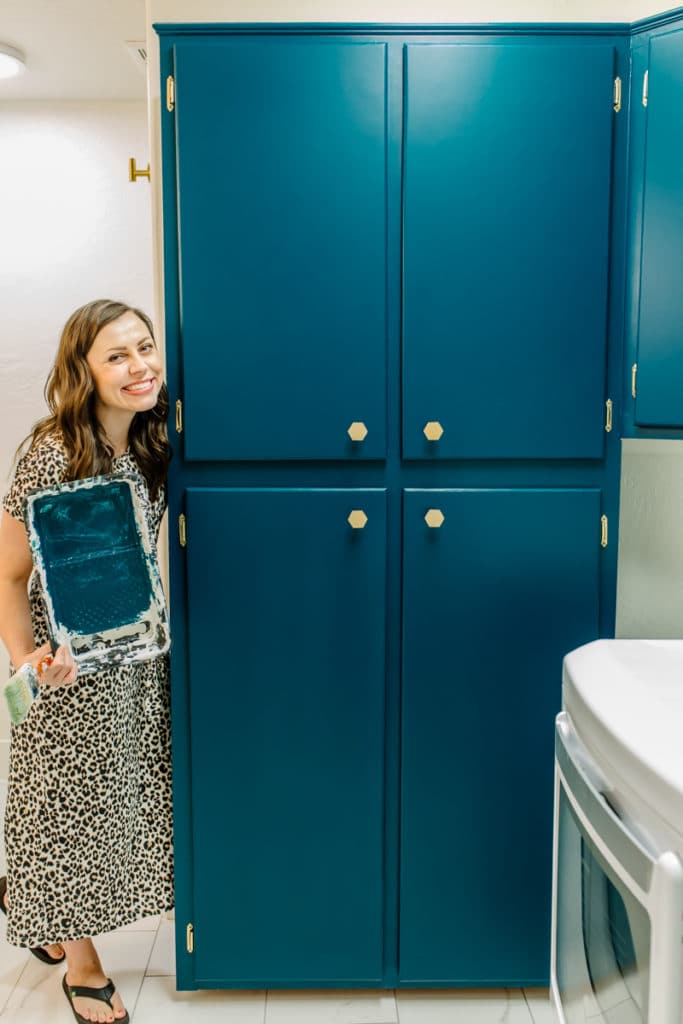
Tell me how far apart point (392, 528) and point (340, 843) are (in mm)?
702

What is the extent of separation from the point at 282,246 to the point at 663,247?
2.44 feet

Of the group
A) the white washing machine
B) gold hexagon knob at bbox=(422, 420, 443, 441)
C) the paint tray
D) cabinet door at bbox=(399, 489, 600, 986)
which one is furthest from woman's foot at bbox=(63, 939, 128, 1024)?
gold hexagon knob at bbox=(422, 420, 443, 441)

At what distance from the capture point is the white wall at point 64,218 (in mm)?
2582

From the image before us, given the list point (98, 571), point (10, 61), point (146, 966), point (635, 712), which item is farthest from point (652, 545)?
point (10, 61)

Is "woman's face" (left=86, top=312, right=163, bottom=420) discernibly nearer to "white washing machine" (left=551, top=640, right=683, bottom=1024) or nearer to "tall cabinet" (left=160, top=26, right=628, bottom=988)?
"tall cabinet" (left=160, top=26, right=628, bottom=988)

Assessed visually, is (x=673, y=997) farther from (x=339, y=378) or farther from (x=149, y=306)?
(x=149, y=306)

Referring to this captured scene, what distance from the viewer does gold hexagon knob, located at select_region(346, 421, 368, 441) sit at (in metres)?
1.67

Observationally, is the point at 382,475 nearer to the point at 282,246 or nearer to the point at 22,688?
the point at 282,246

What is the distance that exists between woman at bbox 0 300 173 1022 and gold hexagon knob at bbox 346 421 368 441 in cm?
40

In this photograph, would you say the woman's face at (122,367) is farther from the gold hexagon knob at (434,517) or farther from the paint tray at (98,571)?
the gold hexagon knob at (434,517)

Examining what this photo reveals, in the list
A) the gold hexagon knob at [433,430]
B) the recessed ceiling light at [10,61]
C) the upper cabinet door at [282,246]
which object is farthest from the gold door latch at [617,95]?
the recessed ceiling light at [10,61]

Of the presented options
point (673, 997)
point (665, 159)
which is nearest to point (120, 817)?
point (673, 997)

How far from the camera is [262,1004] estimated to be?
1.87 metres

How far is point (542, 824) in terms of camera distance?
70.0 inches
